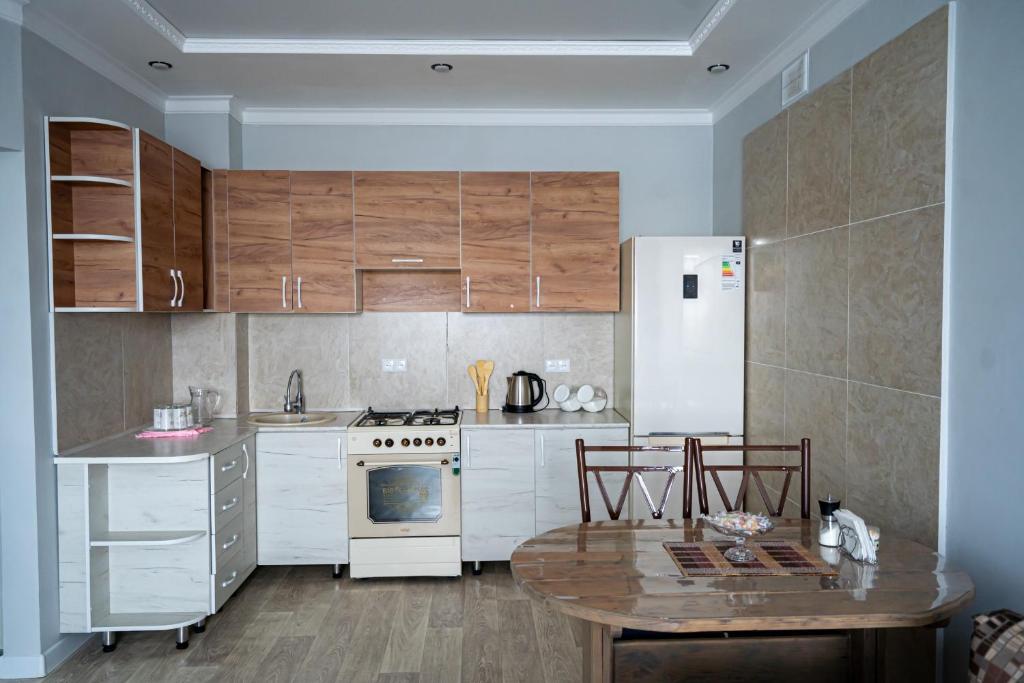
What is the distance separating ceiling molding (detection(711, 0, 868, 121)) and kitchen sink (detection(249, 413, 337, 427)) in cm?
302

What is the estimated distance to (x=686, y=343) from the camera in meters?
3.66

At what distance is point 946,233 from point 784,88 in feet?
4.67

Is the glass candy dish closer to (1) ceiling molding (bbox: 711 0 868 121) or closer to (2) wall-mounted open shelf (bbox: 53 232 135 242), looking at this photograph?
(1) ceiling molding (bbox: 711 0 868 121)

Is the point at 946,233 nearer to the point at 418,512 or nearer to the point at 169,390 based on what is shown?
the point at 418,512

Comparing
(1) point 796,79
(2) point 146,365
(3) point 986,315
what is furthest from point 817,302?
(2) point 146,365

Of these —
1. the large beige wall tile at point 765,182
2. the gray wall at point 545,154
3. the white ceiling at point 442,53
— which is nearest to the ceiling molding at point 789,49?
the white ceiling at point 442,53

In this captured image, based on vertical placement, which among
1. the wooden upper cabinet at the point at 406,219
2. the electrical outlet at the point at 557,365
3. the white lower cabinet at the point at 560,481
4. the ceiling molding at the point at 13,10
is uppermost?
the ceiling molding at the point at 13,10

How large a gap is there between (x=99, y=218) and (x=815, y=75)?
3.30 m

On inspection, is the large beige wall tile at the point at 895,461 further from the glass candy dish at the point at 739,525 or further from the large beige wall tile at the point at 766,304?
the large beige wall tile at the point at 766,304

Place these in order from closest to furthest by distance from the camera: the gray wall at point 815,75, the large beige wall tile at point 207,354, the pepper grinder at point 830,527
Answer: the pepper grinder at point 830,527, the gray wall at point 815,75, the large beige wall tile at point 207,354

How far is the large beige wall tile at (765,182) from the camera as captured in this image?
3254 mm

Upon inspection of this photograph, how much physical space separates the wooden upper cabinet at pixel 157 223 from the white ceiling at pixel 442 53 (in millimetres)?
505

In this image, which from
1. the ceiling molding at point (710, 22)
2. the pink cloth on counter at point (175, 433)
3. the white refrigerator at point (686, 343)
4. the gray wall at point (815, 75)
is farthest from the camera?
the white refrigerator at point (686, 343)

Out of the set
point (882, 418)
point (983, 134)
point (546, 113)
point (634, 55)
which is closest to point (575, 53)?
point (634, 55)
